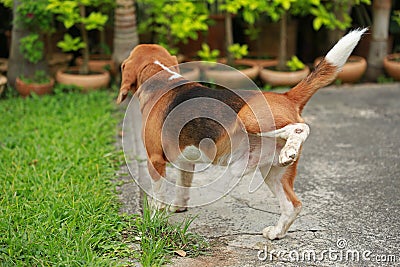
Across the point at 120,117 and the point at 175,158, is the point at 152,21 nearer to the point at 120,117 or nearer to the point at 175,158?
the point at 120,117

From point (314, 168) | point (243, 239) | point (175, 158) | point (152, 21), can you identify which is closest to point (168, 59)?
point (175, 158)

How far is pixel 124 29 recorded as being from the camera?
6.52 meters

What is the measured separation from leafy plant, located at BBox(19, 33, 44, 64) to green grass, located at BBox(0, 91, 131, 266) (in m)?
0.60

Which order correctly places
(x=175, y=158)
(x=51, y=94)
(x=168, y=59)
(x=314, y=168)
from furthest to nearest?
1. (x=51, y=94)
2. (x=314, y=168)
3. (x=168, y=59)
4. (x=175, y=158)

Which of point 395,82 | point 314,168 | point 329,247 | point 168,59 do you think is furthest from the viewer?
point 395,82

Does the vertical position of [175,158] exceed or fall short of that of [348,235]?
it exceeds it

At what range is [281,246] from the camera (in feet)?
10.1

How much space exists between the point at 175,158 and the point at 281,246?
0.79 m

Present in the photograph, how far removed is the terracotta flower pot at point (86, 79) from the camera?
6527mm

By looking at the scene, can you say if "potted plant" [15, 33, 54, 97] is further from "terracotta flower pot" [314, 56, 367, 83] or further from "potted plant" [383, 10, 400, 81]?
"potted plant" [383, 10, 400, 81]

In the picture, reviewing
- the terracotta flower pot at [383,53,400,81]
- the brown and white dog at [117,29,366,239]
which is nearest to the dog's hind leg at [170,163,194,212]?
the brown and white dog at [117,29,366,239]

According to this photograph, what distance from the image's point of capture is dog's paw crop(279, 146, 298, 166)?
270 centimetres

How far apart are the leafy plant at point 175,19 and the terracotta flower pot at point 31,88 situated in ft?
5.04

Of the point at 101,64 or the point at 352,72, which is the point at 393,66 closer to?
the point at 352,72
